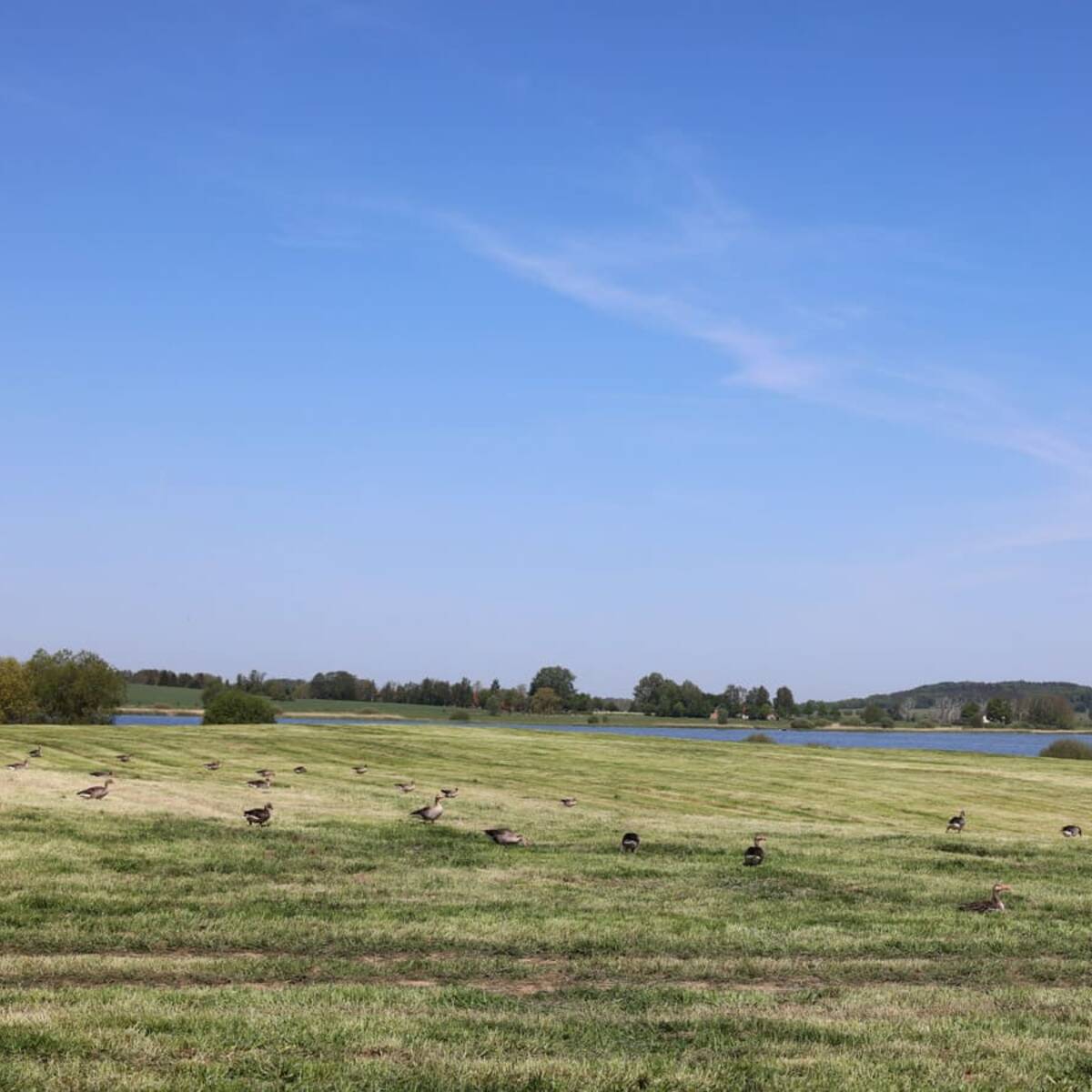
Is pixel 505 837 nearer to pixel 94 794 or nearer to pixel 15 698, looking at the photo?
pixel 94 794

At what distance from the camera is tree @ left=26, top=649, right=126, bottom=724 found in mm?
105625

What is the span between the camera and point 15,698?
334ft

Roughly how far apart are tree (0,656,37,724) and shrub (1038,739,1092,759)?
8512 cm

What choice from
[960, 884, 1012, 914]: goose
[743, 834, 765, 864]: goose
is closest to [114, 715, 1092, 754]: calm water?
[743, 834, 765, 864]: goose

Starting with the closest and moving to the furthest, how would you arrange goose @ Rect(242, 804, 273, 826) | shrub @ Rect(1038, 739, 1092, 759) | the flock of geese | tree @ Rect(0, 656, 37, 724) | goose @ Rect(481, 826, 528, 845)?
the flock of geese
goose @ Rect(481, 826, 528, 845)
goose @ Rect(242, 804, 273, 826)
shrub @ Rect(1038, 739, 1092, 759)
tree @ Rect(0, 656, 37, 724)

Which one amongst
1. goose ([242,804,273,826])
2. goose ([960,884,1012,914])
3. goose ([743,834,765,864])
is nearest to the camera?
goose ([960,884,1012,914])

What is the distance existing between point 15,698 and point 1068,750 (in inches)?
3457

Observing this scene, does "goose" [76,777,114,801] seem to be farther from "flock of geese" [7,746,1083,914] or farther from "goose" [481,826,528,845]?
"goose" [481,826,528,845]

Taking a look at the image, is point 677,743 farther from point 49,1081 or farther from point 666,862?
point 49,1081

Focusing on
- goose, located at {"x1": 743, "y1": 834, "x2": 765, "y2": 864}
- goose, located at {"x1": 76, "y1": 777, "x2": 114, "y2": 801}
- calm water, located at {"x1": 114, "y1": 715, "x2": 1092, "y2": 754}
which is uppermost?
goose, located at {"x1": 743, "y1": 834, "x2": 765, "y2": 864}

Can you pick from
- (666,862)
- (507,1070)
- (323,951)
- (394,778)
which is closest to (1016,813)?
(394,778)

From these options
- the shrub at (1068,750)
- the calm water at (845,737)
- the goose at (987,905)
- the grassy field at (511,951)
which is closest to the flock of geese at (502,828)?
the goose at (987,905)

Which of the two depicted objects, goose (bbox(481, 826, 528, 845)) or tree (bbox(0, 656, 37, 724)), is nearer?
goose (bbox(481, 826, 528, 845))

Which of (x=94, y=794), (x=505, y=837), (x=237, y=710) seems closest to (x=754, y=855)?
(x=505, y=837)
